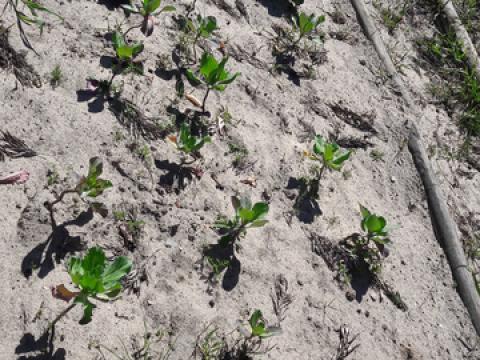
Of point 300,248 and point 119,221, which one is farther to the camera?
point 300,248

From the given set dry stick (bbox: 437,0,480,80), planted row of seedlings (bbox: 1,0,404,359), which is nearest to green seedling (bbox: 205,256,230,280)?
planted row of seedlings (bbox: 1,0,404,359)

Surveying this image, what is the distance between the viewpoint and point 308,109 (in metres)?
3.89

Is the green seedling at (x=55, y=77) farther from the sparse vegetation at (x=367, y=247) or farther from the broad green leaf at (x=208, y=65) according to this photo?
the sparse vegetation at (x=367, y=247)

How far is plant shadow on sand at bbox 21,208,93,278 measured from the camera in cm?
252

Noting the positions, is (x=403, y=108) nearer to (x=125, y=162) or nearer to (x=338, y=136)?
(x=338, y=136)

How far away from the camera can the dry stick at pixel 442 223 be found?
11.5 feet

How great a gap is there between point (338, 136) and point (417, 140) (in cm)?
63

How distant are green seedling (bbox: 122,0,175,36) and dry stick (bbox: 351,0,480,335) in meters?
1.84

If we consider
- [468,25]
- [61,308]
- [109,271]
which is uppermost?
[468,25]

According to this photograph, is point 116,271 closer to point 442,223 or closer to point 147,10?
point 147,10

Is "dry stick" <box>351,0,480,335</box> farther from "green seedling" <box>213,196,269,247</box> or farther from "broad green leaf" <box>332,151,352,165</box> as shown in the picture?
"green seedling" <box>213,196,269,247</box>

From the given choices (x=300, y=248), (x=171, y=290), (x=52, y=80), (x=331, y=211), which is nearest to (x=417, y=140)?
(x=331, y=211)

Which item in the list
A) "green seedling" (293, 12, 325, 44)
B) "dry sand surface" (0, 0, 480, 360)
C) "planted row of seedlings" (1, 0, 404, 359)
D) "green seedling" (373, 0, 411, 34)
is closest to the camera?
"planted row of seedlings" (1, 0, 404, 359)

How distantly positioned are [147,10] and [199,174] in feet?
3.60
